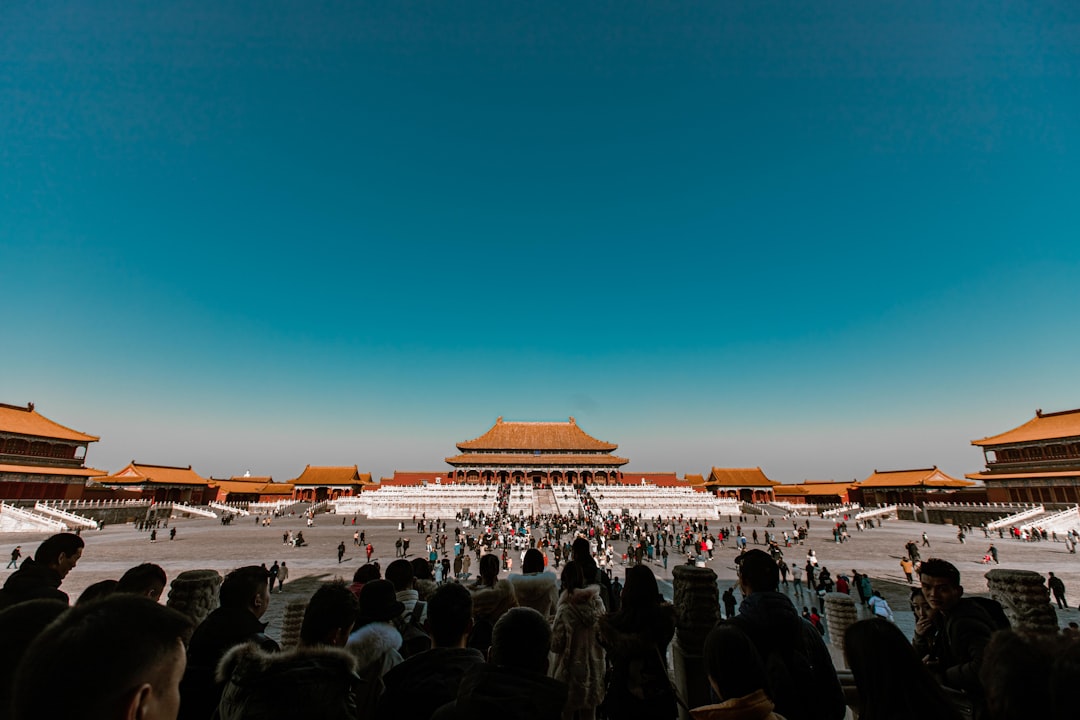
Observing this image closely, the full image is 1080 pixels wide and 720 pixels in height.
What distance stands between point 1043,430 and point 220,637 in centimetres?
6350

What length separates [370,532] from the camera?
3120 cm

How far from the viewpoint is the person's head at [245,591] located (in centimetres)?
342

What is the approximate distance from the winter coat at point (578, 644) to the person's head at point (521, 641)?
1516 millimetres

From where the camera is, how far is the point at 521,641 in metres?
2.22

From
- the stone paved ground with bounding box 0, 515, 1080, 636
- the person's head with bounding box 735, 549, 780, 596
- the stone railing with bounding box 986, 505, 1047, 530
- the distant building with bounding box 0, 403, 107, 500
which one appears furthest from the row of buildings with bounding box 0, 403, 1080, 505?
the person's head with bounding box 735, 549, 780, 596

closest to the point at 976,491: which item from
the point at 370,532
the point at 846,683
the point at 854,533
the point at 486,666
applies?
the point at 854,533

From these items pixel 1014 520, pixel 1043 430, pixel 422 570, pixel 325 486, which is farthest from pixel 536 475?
pixel 422 570

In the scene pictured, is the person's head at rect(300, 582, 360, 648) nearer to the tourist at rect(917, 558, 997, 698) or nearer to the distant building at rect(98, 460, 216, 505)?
the tourist at rect(917, 558, 997, 698)

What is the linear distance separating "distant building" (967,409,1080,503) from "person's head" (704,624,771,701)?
184 ft

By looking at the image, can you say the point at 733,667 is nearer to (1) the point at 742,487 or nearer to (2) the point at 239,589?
(2) the point at 239,589

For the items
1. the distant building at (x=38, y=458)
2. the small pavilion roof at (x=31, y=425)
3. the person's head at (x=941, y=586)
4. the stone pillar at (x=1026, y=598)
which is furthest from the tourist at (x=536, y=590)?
the small pavilion roof at (x=31, y=425)

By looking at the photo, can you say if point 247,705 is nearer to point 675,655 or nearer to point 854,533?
point 675,655

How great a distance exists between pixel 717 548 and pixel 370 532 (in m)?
21.3

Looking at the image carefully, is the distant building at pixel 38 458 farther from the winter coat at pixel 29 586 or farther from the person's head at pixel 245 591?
the person's head at pixel 245 591
